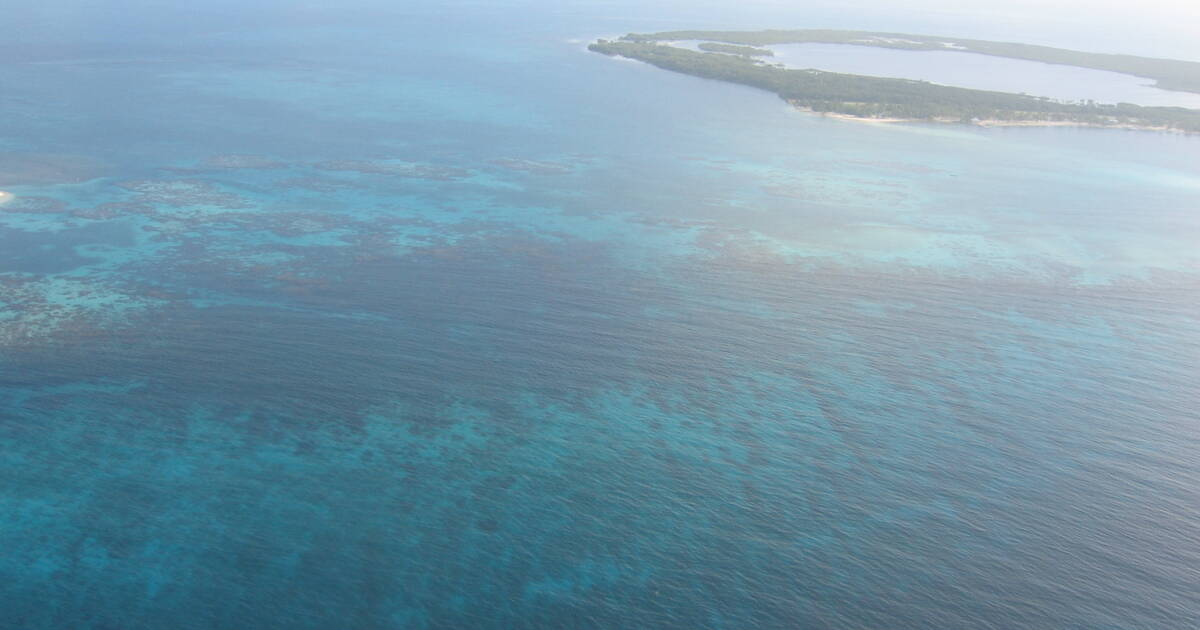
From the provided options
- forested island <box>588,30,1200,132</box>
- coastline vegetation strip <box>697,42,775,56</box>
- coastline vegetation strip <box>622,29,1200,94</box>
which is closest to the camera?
forested island <box>588,30,1200,132</box>

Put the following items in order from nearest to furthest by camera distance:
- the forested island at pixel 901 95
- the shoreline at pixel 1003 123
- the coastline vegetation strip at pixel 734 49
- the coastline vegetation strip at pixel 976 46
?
1. the shoreline at pixel 1003 123
2. the forested island at pixel 901 95
3. the coastline vegetation strip at pixel 734 49
4. the coastline vegetation strip at pixel 976 46

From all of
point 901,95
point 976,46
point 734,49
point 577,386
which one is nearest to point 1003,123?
point 901,95

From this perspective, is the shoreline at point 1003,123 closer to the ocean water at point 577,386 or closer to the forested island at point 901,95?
the forested island at point 901,95

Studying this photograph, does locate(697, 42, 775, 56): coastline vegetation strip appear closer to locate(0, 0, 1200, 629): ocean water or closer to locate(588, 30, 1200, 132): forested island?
locate(588, 30, 1200, 132): forested island

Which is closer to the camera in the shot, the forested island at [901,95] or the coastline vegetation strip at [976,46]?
the forested island at [901,95]

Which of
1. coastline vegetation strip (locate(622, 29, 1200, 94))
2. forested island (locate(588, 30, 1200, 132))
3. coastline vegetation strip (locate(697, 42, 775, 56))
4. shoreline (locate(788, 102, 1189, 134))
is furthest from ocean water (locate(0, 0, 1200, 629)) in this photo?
coastline vegetation strip (locate(622, 29, 1200, 94))

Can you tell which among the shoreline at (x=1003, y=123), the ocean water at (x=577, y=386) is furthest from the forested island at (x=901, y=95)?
the ocean water at (x=577, y=386)

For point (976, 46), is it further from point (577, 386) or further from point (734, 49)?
point (577, 386)
